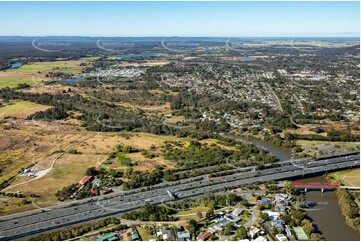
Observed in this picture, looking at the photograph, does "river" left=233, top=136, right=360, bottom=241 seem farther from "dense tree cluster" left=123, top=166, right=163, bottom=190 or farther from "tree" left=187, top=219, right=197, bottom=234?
"dense tree cluster" left=123, top=166, right=163, bottom=190

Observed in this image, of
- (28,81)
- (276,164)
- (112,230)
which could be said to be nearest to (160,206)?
(112,230)

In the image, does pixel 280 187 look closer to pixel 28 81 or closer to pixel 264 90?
pixel 264 90

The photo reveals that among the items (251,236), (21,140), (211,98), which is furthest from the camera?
(211,98)

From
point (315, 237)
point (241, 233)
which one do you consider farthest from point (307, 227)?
point (241, 233)

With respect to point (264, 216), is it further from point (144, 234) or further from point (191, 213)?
point (144, 234)

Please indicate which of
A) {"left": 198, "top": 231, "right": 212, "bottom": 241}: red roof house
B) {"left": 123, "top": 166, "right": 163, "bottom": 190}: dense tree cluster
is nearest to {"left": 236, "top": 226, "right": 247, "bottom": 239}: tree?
{"left": 198, "top": 231, "right": 212, "bottom": 241}: red roof house

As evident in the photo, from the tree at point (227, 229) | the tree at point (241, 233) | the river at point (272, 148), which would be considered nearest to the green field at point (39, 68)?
the river at point (272, 148)

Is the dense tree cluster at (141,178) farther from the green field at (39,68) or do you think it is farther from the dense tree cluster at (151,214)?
the green field at (39,68)
